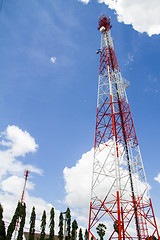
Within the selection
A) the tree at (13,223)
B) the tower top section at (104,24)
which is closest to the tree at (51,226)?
the tree at (13,223)

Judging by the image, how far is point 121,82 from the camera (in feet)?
68.4

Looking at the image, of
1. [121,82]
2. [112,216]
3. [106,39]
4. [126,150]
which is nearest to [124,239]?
[112,216]

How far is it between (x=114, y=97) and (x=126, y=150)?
5.71m

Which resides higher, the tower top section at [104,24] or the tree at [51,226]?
the tower top section at [104,24]

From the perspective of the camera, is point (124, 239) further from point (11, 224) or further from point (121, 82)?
point (11, 224)

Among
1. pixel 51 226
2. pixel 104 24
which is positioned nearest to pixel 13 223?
pixel 51 226

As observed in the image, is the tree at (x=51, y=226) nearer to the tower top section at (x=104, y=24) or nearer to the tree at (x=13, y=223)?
the tree at (x=13, y=223)

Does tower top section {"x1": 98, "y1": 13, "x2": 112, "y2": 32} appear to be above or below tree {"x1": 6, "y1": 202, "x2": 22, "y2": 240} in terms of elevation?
above

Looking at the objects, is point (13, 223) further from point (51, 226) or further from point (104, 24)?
point (104, 24)

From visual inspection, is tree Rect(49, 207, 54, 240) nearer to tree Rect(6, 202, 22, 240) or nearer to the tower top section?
tree Rect(6, 202, 22, 240)

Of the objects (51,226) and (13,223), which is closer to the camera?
(13,223)

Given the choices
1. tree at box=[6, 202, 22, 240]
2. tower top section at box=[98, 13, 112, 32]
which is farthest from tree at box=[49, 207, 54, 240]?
tower top section at box=[98, 13, 112, 32]

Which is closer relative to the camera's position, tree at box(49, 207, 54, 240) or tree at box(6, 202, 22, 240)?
tree at box(6, 202, 22, 240)

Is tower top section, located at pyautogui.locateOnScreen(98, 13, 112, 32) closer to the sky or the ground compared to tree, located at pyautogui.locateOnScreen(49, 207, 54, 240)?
closer to the sky
